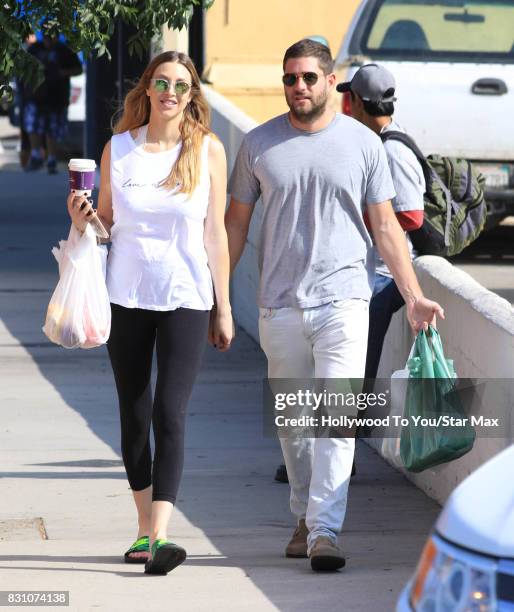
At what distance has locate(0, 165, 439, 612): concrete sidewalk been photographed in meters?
5.45

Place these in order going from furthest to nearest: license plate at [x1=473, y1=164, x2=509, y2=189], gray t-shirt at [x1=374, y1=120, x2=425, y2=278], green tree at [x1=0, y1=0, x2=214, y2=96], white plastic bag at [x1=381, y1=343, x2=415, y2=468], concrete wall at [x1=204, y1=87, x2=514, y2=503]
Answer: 1. license plate at [x1=473, y1=164, x2=509, y2=189]
2. gray t-shirt at [x1=374, y1=120, x2=425, y2=278]
3. green tree at [x1=0, y1=0, x2=214, y2=96]
4. white plastic bag at [x1=381, y1=343, x2=415, y2=468]
5. concrete wall at [x1=204, y1=87, x2=514, y2=503]

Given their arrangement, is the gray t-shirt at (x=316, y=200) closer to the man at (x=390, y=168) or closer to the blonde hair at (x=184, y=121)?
the blonde hair at (x=184, y=121)

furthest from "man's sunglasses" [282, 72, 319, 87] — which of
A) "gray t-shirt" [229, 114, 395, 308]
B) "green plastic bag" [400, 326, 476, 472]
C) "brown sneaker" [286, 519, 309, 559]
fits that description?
"brown sneaker" [286, 519, 309, 559]

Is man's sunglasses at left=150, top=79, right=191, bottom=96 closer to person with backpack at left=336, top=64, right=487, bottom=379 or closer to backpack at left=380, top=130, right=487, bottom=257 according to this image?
person with backpack at left=336, top=64, right=487, bottom=379

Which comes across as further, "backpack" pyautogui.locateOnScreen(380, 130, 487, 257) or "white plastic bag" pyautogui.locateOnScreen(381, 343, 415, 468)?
"backpack" pyautogui.locateOnScreen(380, 130, 487, 257)

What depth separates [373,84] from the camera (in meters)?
6.57

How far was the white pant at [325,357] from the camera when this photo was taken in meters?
5.67

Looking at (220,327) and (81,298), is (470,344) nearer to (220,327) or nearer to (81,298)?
(220,327)

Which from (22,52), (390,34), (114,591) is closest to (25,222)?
(390,34)

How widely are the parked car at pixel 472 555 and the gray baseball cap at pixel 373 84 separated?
10.7 ft

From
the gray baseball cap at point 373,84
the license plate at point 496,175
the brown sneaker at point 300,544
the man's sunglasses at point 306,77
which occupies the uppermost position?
the man's sunglasses at point 306,77

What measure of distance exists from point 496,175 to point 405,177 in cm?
575

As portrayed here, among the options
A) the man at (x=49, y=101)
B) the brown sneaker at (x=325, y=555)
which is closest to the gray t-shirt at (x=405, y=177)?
the brown sneaker at (x=325, y=555)

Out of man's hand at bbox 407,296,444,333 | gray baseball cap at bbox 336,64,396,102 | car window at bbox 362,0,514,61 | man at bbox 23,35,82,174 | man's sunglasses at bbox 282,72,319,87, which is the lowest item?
man at bbox 23,35,82,174
